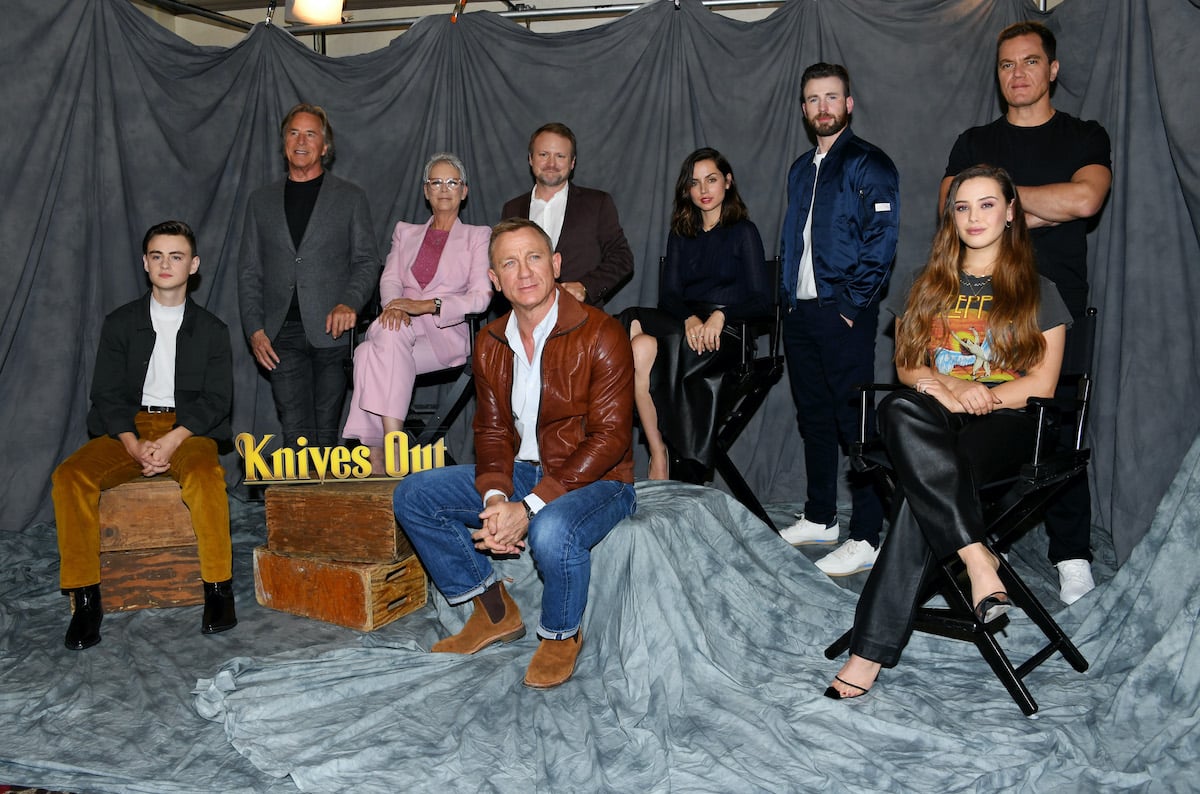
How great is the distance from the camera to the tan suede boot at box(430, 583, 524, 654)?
3098 millimetres

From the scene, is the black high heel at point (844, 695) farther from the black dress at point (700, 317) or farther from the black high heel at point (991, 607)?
the black dress at point (700, 317)

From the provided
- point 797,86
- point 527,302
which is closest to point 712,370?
point 527,302

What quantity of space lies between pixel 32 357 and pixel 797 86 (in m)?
3.87

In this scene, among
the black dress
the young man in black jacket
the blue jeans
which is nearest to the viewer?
the blue jeans

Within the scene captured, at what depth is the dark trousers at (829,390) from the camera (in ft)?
12.5

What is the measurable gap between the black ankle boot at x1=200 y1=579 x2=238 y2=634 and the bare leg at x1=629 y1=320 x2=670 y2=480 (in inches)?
69.2

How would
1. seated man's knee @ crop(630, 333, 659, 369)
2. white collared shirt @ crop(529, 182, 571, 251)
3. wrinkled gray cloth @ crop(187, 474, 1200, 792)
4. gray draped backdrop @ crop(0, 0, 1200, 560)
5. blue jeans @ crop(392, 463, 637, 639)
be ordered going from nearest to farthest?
wrinkled gray cloth @ crop(187, 474, 1200, 792) < blue jeans @ crop(392, 463, 637, 639) < gray draped backdrop @ crop(0, 0, 1200, 560) < seated man's knee @ crop(630, 333, 659, 369) < white collared shirt @ crop(529, 182, 571, 251)

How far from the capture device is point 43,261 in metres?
4.47

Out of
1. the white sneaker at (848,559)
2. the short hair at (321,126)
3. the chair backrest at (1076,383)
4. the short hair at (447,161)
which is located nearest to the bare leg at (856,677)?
the chair backrest at (1076,383)

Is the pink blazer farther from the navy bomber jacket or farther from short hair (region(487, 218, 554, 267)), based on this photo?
the navy bomber jacket

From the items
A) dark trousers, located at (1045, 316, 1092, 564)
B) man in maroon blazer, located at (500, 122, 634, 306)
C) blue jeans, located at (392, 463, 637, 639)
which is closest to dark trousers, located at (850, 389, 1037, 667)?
blue jeans, located at (392, 463, 637, 639)

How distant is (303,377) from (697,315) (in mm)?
1895

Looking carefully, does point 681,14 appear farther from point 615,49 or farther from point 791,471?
point 791,471

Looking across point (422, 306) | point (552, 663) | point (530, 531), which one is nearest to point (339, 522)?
point (530, 531)
